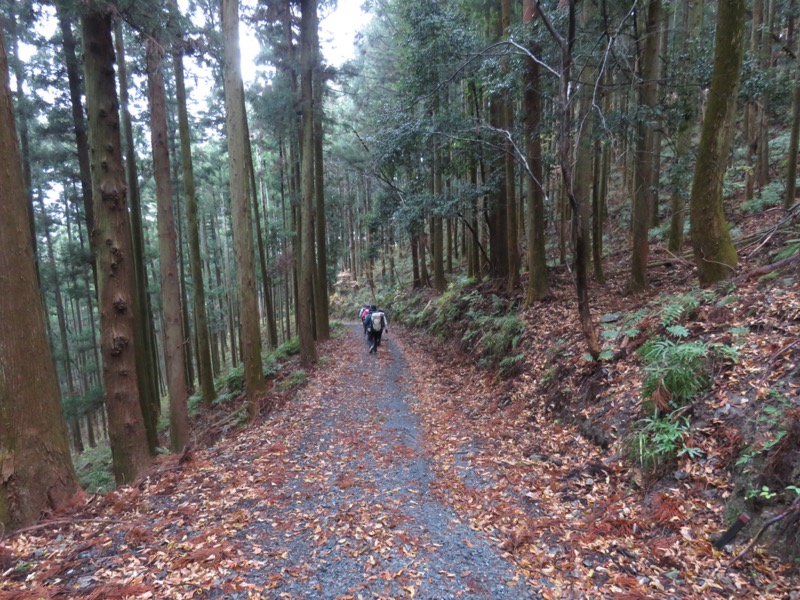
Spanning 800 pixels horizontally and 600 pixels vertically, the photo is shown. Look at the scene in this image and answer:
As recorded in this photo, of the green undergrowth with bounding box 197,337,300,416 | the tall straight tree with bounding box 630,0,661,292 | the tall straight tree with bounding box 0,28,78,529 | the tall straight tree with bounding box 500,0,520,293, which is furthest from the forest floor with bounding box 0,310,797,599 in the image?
the green undergrowth with bounding box 197,337,300,416

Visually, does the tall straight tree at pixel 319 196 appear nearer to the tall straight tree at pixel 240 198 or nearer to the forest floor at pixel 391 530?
the tall straight tree at pixel 240 198

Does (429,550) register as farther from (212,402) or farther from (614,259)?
(614,259)

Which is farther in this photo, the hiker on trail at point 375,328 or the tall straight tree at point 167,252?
the hiker on trail at point 375,328

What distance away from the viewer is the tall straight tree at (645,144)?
323 inches

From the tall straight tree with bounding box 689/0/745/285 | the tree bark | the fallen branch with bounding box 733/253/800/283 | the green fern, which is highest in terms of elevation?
the tree bark

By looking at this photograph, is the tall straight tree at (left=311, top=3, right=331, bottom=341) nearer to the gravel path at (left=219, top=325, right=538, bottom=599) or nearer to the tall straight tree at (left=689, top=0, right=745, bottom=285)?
the gravel path at (left=219, top=325, right=538, bottom=599)

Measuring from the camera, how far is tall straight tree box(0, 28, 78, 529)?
3662mm


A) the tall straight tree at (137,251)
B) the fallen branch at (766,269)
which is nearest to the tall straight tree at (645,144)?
the fallen branch at (766,269)

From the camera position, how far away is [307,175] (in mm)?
11594

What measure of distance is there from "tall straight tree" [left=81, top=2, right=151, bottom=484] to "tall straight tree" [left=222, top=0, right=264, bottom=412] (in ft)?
6.92

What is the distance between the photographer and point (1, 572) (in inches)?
116

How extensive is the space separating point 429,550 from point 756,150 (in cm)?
1825

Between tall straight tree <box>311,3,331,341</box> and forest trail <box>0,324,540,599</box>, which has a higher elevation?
tall straight tree <box>311,3,331,341</box>

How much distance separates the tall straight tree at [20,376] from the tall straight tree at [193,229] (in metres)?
7.34
